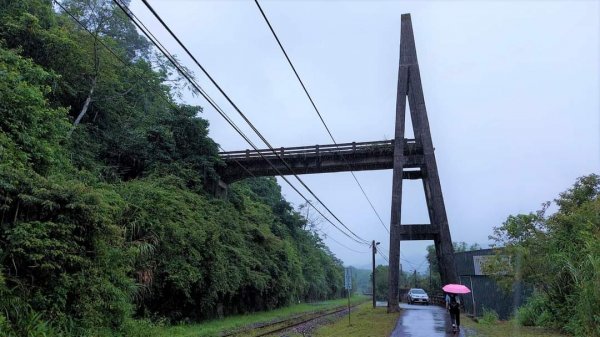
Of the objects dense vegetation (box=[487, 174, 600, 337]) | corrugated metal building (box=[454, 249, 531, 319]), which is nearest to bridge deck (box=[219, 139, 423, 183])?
corrugated metal building (box=[454, 249, 531, 319])

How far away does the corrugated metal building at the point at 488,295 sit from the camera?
19.5m

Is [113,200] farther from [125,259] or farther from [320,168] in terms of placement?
[320,168]

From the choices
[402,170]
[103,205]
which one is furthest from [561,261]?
[402,170]

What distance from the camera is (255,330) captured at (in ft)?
66.5

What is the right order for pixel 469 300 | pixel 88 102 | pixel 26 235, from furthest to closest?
1. pixel 469 300
2. pixel 88 102
3. pixel 26 235

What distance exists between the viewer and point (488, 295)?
2441 cm

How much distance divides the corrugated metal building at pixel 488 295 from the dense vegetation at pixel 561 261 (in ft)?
4.21

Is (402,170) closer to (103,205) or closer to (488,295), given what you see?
(488,295)

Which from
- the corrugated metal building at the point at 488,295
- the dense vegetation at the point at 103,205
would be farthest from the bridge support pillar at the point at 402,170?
the dense vegetation at the point at 103,205

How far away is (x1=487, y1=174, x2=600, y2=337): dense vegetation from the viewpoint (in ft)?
38.3

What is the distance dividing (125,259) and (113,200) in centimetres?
318

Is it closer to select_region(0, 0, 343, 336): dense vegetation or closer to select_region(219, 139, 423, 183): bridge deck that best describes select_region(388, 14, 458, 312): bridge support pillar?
select_region(219, 139, 423, 183): bridge deck

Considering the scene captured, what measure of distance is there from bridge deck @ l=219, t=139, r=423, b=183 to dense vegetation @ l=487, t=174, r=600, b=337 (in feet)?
44.6

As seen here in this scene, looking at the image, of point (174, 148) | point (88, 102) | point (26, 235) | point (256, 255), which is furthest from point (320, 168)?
point (26, 235)
